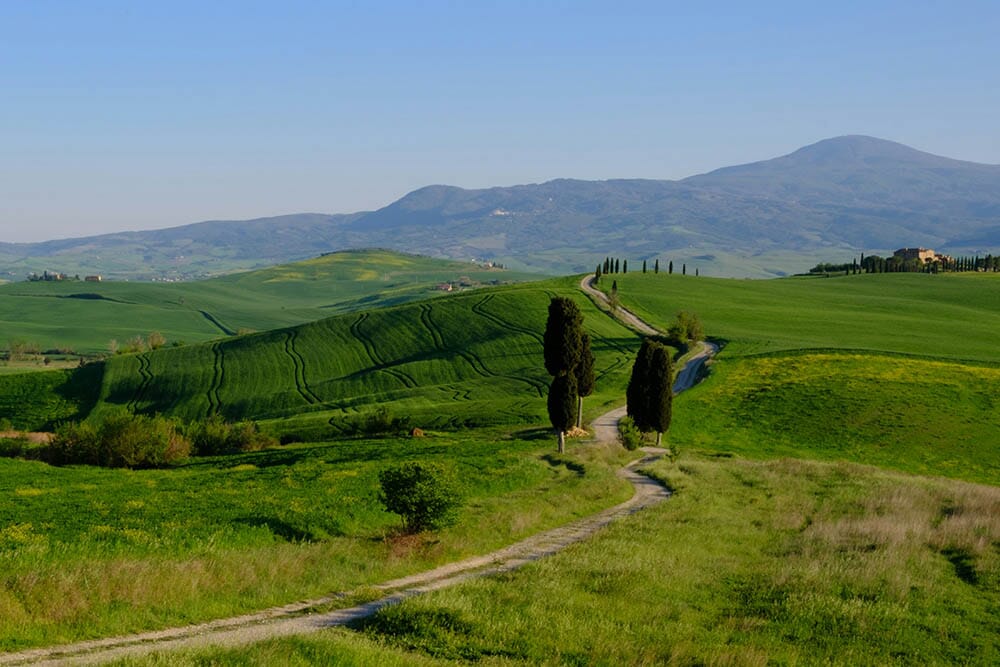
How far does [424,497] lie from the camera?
105 ft

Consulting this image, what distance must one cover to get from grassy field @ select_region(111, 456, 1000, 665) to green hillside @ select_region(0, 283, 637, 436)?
159ft

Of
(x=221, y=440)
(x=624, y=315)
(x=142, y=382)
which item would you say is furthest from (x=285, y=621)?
(x=624, y=315)

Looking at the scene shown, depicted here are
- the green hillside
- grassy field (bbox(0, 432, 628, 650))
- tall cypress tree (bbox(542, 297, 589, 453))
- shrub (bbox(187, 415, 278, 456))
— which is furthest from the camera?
the green hillside

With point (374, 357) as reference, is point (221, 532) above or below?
above

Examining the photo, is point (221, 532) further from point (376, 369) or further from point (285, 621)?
point (376, 369)

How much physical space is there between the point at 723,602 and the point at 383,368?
110 metres

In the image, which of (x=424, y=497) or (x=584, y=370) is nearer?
(x=424, y=497)

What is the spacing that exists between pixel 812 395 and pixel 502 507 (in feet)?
192

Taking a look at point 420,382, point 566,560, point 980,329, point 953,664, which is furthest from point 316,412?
point 980,329

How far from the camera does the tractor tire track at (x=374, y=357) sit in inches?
4790

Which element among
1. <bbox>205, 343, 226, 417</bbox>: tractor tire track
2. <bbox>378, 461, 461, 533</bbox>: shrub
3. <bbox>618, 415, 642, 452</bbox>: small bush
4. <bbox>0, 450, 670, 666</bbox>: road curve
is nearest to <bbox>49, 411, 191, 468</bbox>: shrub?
<bbox>618, 415, 642, 452</bbox>: small bush

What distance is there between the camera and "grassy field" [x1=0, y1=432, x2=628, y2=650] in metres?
22.4

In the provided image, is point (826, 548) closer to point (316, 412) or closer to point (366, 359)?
point (316, 412)

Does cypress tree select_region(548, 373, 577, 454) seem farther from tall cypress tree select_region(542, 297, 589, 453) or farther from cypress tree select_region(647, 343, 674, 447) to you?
cypress tree select_region(647, 343, 674, 447)
